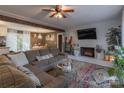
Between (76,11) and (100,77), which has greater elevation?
(76,11)

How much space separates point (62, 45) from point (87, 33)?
2.77 metres

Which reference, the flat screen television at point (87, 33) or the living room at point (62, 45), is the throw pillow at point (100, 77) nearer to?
the living room at point (62, 45)

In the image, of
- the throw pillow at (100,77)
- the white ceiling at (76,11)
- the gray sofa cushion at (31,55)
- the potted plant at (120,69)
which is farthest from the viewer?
the gray sofa cushion at (31,55)

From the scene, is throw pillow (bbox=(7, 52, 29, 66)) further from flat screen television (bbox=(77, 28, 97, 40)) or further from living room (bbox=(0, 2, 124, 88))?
flat screen television (bbox=(77, 28, 97, 40))

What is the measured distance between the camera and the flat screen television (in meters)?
6.33

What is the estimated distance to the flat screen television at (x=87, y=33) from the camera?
20.8ft

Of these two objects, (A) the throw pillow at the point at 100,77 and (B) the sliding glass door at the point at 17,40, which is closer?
(A) the throw pillow at the point at 100,77

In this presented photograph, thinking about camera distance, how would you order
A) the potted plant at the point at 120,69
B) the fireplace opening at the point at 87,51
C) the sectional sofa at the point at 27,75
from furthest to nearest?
the fireplace opening at the point at 87,51 < the potted plant at the point at 120,69 < the sectional sofa at the point at 27,75

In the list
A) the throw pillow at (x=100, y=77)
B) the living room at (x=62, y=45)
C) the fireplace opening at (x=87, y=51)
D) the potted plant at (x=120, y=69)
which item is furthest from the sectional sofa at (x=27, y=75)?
the fireplace opening at (x=87, y=51)

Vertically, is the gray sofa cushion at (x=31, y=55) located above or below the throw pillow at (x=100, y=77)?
above

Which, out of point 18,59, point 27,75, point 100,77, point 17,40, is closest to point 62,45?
point 17,40

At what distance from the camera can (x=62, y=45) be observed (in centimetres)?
887

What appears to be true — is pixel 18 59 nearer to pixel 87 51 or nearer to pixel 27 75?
pixel 27 75
